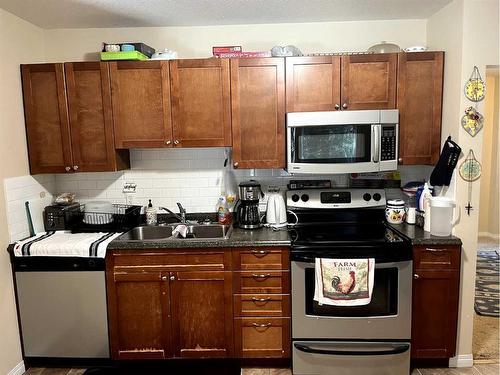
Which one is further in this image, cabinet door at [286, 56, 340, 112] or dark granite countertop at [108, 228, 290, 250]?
cabinet door at [286, 56, 340, 112]

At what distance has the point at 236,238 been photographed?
2.43 metres

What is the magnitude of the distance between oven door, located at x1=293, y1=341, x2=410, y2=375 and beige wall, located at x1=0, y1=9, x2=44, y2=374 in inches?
77.4

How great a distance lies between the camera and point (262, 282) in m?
2.39

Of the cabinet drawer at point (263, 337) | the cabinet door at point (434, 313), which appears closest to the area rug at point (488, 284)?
the cabinet door at point (434, 313)

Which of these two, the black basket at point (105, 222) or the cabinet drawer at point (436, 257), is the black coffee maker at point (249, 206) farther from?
the cabinet drawer at point (436, 257)

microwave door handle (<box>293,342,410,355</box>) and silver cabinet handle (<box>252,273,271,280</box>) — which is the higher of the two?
silver cabinet handle (<box>252,273,271,280</box>)

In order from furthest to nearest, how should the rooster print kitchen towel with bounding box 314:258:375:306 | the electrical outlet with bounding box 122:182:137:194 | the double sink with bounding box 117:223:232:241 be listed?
1. the electrical outlet with bounding box 122:182:137:194
2. the double sink with bounding box 117:223:232:241
3. the rooster print kitchen towel with bounding box 314:258:375:306

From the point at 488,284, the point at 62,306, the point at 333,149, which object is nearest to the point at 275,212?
the point at 333,149

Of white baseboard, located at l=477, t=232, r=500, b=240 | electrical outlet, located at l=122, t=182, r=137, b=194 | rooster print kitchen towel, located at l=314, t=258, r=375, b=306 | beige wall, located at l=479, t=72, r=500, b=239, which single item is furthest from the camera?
white baseboard, located at l=477, t=232, r=500, b=240

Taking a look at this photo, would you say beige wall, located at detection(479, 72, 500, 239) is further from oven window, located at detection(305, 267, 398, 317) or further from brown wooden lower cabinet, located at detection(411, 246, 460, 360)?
oven window, located at detection(305, 267, 398, 317)

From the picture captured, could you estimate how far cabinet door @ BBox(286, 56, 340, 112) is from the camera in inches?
98.5

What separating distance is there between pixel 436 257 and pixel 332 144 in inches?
39.4

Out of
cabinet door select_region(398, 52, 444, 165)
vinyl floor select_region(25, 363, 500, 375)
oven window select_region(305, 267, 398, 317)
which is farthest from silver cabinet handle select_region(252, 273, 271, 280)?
cabinet door select_region(398, 52, 444, 165)

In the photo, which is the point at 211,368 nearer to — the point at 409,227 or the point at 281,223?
the point at 281,223
